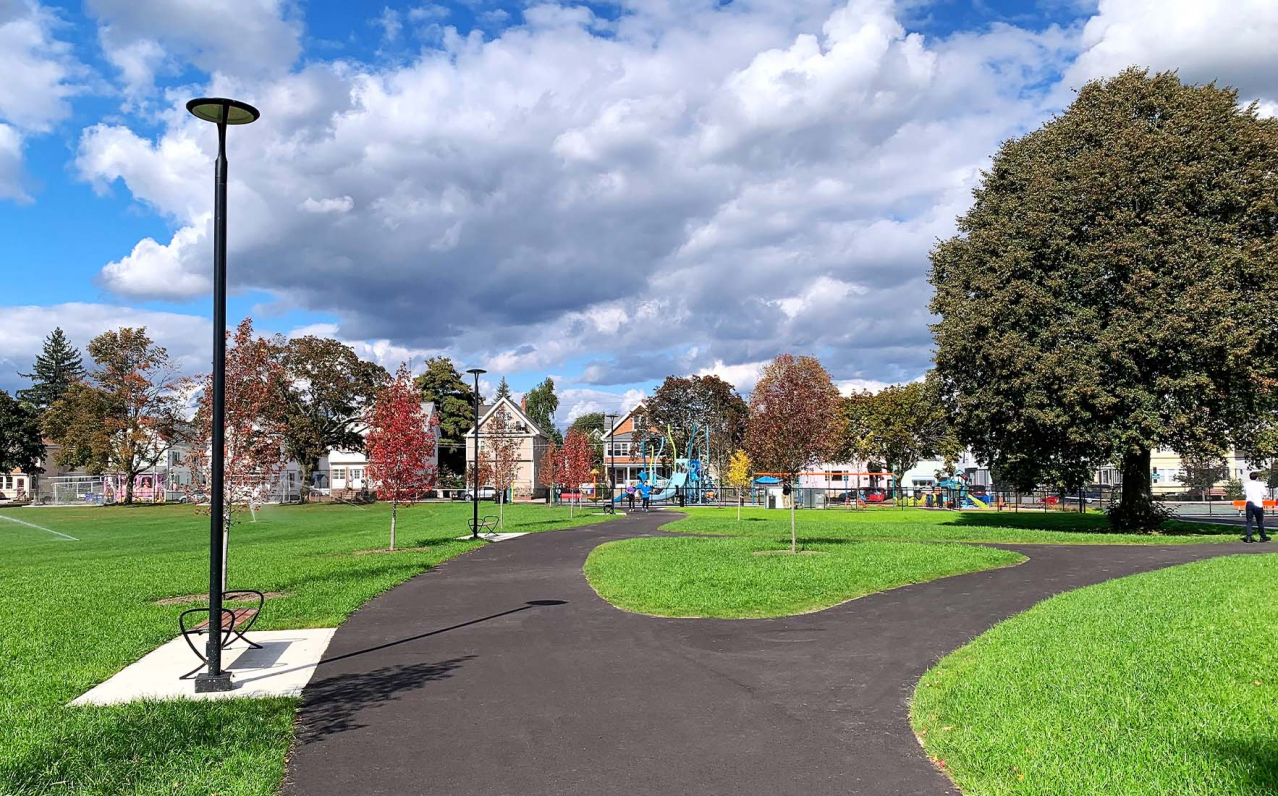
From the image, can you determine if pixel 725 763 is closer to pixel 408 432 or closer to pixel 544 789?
pixel 544 789

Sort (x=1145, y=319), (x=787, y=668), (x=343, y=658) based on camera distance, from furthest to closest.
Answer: (x=1145, y=319) → (x=343, y=658) → (x=787, y=668)

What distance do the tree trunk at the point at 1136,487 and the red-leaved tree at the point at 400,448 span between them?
2347 cm

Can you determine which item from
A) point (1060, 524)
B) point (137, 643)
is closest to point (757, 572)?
point (137, 643)

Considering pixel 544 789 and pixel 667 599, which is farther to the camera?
pixel 667 599

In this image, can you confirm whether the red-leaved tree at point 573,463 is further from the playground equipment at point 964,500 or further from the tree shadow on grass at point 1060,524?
the playground equipment at point 964,500

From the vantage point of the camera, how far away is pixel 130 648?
9906mm

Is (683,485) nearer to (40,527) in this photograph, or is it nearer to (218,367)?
(40,527)

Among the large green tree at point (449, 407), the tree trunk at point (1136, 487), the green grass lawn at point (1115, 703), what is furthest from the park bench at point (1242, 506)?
the large green tree at point (449, 407)

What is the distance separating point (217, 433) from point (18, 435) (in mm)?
94988

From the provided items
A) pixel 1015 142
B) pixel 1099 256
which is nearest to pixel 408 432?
pixel 1099 256

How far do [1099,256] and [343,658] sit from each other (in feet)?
86.7

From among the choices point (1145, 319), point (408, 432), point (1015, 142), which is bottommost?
point (408, 432)

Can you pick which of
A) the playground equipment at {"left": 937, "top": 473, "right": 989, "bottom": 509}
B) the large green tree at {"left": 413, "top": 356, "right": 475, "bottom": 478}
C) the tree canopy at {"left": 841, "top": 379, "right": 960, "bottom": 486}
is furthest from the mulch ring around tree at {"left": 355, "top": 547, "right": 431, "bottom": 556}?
the large green tree at {"left": 413, "top": 356, "right": 475, "bottom": 478}

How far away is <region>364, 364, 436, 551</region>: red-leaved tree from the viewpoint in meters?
22.8
